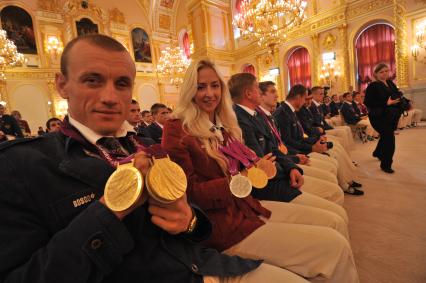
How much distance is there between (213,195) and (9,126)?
20.9ft

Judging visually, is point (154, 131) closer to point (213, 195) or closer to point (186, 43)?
point (213, 195)

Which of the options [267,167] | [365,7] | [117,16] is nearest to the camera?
[267,167]

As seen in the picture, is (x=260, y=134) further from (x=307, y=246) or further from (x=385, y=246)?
(x=385, y=246)

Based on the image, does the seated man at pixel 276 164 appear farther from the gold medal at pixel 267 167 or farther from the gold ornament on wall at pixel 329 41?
the gold ornament on wall at pixel 329 41

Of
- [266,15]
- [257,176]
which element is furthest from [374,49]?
[257,176]

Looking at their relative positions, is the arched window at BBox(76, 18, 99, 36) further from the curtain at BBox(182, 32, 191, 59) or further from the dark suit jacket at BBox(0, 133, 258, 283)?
the dark suit jacket at BBox(0, 133, 258, 283)

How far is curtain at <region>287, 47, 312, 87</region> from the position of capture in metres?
12.8

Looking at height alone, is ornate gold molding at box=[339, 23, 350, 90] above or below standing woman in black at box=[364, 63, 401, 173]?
above

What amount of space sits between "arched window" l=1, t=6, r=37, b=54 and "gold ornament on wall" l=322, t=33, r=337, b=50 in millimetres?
17152

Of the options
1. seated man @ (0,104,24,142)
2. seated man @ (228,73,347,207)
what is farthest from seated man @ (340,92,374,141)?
seated man @ (0,104,24,142)

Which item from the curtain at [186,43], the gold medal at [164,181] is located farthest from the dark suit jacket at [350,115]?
the curtain at [186,43]

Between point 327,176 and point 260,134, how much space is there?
0.88 meters

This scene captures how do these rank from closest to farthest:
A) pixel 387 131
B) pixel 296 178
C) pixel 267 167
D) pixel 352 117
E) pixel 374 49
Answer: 1. pixel 267 167
2. pixel 296 178
3. pixel 387 131
4. pixel 352 117
5. pixel 374 49

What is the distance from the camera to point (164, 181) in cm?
72
